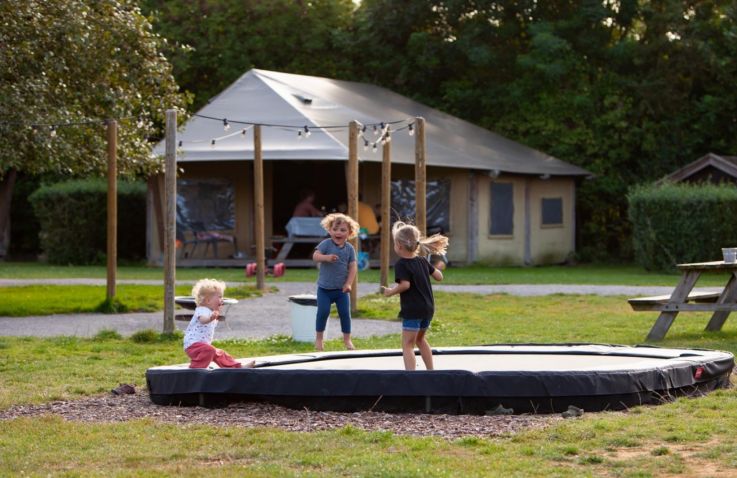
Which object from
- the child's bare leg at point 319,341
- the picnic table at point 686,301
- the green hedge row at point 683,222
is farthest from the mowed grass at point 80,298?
the green hedge row at point 683,222

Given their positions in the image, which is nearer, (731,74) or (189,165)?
(189,165)

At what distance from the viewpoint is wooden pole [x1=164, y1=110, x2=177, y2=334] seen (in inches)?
577

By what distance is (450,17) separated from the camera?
3784 centimetres

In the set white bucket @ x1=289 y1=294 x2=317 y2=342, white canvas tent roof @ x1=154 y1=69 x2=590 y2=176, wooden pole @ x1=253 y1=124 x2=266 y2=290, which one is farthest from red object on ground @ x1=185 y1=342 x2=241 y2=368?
white canvas tent roof @ x1=154 y1=69 x2=590 y2=176

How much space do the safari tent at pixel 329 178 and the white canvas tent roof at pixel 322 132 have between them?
4 cm

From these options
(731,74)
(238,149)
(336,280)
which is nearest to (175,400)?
(336,280)

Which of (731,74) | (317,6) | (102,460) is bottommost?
(102,460)

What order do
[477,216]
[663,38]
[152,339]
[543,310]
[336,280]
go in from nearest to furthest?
[336,280] < [152,339] < [543,310] < [477,216] < [663,38]

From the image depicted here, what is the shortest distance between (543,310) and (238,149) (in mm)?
12514

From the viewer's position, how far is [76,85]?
1961cm

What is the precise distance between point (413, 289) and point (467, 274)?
18209 mm

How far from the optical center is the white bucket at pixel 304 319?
14.6m

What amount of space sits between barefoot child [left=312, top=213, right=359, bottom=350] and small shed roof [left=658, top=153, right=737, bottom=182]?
62.5 feet

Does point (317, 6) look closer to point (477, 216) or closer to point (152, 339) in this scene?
point (477, 216)
